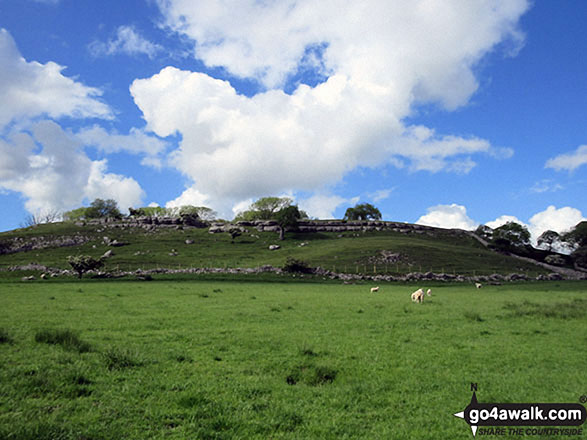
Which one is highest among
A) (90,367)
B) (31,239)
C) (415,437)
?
(31,239)

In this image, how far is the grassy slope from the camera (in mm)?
78812

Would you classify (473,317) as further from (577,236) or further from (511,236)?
(577,236)

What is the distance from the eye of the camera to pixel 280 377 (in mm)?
10320

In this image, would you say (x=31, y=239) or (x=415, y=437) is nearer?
(x=415, y=437)

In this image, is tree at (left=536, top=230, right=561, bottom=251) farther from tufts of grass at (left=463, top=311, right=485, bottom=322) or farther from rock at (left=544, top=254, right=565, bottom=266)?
tufts of grass at (left=463, top=311, right=485, bottom=322)

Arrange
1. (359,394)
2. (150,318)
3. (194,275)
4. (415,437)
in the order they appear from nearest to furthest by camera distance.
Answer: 1. (415,437)
2. (359,394)
3. (150,318)
4. (194,275)

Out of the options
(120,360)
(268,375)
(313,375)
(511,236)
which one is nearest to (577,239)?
(511,236)

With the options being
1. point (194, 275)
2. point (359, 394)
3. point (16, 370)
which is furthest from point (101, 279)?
point (359, 394)

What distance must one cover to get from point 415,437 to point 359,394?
2.23 m

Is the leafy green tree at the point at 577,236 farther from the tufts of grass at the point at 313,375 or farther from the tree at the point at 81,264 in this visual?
the tufts of grass at the point at 313,375

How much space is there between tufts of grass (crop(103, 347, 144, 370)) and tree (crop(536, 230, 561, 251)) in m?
159

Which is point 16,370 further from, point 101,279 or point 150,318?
point 101,279

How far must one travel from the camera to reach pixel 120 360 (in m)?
10.7

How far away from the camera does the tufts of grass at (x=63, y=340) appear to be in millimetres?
12114
